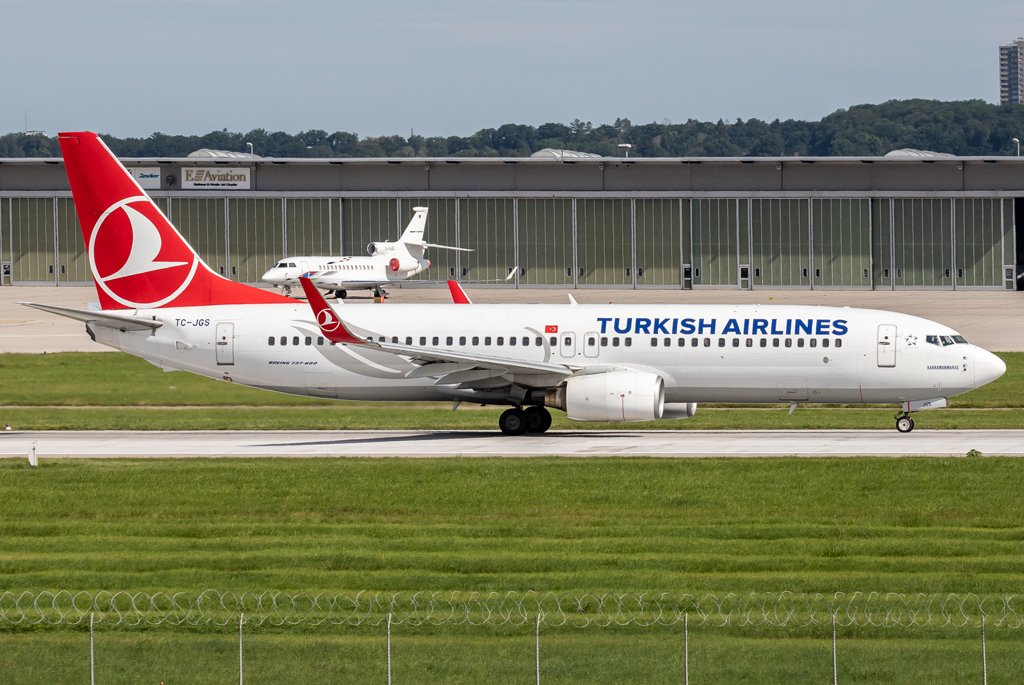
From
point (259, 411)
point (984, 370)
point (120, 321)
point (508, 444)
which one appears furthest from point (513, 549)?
point (259, 411)

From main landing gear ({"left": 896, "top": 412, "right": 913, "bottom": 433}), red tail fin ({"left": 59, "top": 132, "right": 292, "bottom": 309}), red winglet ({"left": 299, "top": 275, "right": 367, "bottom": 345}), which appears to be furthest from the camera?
red tail fin ({"left": 59, "top": 132, "right": 292, "bottom": 309})

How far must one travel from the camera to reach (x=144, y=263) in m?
46.2

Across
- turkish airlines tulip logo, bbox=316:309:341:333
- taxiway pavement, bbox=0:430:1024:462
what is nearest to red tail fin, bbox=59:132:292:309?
turkish airlines tulip logo, bbox=316:309:341:333

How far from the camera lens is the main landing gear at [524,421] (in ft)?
150

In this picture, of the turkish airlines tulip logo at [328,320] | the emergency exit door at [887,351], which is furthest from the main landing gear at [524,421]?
A: the emergency exit door at [887,351]

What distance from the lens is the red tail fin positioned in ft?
151

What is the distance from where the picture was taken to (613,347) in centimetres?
4459

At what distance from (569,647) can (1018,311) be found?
76300 millimetres

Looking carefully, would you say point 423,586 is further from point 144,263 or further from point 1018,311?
point 1018,311

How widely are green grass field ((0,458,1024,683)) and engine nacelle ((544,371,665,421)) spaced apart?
421cm

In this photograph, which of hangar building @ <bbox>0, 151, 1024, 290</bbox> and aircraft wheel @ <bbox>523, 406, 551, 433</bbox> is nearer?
aircraft wheel @ <bbox>523, 406, 551, 433</bbox>

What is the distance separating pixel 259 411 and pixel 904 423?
66.3ft

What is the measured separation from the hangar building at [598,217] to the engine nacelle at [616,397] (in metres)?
65.2

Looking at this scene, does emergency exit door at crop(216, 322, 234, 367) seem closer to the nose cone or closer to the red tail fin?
the red tail fin
